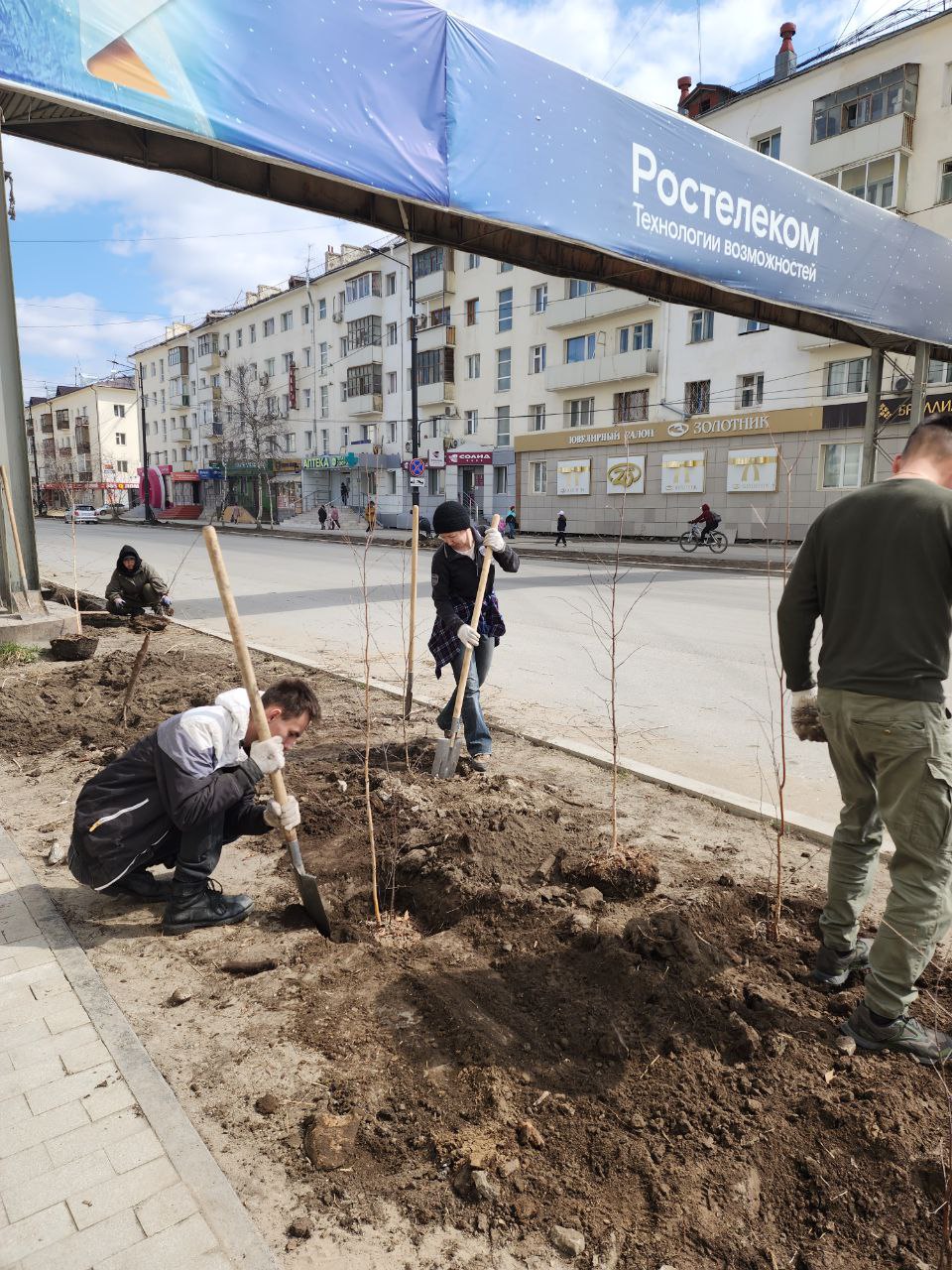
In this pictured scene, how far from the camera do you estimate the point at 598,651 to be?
862 cm

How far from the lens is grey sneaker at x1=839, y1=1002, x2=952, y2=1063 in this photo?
7.47 ft

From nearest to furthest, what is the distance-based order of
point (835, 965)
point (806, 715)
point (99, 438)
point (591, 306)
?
point (835, 965) → point (806, 715) → point (591, 306) → point (99, 438)

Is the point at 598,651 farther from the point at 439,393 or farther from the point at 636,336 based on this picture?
Answer: the point at 439,393

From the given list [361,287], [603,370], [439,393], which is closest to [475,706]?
[603,370]

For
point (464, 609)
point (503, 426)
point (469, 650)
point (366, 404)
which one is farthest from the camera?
point (366, 404)

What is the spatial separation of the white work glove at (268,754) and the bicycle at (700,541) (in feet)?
78.2

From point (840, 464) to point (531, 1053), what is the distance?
26.5m

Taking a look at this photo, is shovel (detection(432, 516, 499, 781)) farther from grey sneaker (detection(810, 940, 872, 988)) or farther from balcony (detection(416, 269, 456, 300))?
balcony (detection(416, 269, 456, 300))

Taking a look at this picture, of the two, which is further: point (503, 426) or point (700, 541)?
point (503, 426)

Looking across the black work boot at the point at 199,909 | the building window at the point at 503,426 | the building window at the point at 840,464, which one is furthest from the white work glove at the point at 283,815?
the building window at the point at 503,426

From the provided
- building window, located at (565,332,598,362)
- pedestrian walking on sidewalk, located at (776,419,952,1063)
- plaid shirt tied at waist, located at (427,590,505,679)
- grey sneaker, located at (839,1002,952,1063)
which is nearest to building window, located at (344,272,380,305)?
building window, located at (565,332,598,362)

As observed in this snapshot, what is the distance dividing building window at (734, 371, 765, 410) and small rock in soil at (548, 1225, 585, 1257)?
95.2ft

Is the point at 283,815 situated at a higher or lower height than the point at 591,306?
lower

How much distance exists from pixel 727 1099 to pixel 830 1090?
0.96 feet
